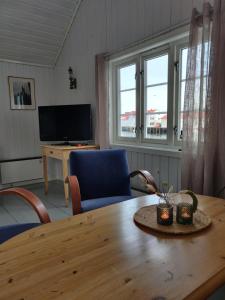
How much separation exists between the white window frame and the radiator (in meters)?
1.72

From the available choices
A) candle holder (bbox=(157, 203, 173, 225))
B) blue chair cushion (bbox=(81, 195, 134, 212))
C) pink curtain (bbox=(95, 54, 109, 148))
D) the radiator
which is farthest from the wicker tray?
the radiator

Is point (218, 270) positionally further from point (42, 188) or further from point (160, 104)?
point (42, 188)

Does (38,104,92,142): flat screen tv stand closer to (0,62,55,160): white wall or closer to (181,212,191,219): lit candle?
(0,62,55,160): white wall

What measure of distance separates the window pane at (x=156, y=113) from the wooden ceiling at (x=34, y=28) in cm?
202

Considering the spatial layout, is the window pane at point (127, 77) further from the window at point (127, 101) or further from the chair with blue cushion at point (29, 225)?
the chair with blue cushion at point (29, 225)

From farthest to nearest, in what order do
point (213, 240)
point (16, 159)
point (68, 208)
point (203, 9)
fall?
point (16, 159)
point (68, 208)
point (203, 9)
point (213, 240)

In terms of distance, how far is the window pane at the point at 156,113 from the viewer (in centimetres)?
271

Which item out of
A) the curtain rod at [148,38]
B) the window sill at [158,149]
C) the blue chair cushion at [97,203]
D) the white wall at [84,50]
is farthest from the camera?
the white wall at [84,50]

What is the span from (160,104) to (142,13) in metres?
1.09

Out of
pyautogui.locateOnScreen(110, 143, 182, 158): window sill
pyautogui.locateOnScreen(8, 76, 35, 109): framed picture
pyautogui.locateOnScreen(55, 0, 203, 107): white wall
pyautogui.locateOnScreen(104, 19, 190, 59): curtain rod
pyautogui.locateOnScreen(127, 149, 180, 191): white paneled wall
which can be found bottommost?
pyautogui.locateOnScreen(127, 149, 180, 191): white paneled wall

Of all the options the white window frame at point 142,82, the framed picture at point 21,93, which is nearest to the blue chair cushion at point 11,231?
the white window frame at point 142,82

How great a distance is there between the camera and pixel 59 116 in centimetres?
370

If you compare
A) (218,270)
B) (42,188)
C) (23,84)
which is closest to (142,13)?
(23,84)

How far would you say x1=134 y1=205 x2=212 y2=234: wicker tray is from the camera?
0.96 m
